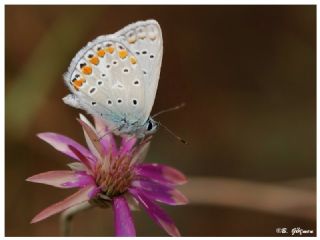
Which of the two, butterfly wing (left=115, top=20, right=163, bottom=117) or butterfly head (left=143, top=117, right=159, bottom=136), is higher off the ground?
butterfly wing (left=115, top=20, right=163, bottom=117)

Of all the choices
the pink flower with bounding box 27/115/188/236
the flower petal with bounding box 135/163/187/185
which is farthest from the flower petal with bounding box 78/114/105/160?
the flower petal with bounding box 135/163/187/185

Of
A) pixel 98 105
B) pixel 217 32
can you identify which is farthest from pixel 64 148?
pixel 217 32

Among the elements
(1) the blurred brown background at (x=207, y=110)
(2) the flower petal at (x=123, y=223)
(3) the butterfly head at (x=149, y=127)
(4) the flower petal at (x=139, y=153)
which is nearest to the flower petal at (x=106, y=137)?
(4) the flower petal at (x=139, y=153)

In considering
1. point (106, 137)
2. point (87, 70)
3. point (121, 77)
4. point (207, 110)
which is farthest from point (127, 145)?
point (207, 110)

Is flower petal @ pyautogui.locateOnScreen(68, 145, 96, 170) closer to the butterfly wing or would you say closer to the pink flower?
the pink flower

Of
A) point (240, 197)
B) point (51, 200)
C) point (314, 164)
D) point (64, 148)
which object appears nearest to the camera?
point (64, 148)

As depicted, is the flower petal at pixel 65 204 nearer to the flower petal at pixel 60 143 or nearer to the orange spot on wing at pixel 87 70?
the flower petal at pixel 60 143

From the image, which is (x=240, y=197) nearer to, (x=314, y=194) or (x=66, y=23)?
(x=314, y=194)
